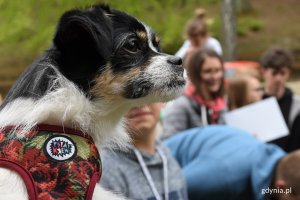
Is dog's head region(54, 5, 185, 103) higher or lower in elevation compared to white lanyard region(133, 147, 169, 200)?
higher

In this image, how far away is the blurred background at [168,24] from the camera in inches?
320

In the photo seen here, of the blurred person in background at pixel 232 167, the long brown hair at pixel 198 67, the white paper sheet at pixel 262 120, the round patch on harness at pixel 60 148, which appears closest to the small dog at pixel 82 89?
the round patch on harness at pixel 60 148

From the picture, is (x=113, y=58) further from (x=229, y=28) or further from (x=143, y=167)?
(x=229, y=28)

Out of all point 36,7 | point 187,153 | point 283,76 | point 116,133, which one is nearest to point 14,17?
point 36,7

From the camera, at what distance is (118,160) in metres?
2.36

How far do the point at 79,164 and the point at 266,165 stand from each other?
127 centimetres

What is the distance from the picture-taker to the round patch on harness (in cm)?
169

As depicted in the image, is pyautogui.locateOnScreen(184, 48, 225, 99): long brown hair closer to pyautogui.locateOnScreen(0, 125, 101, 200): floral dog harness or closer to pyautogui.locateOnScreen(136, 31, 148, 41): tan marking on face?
pyautogui.locateOnScreen(136, 31, 148, 41): tan marking on face

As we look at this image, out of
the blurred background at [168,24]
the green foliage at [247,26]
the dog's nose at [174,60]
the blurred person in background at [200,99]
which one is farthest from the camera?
the green foliage at [247,26]

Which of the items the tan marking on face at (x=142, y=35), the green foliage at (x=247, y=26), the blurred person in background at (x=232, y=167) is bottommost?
the blurred person in background at (x=232, y=167)

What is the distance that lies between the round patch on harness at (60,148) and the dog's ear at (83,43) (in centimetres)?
26

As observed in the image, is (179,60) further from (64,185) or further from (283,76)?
(283,76)

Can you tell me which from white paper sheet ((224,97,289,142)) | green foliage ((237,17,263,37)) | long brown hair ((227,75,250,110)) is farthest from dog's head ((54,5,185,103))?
green foliage ((237,17,263,37))

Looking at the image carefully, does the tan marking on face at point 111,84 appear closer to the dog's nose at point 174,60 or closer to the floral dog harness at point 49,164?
the dog's nose at point 174,60
